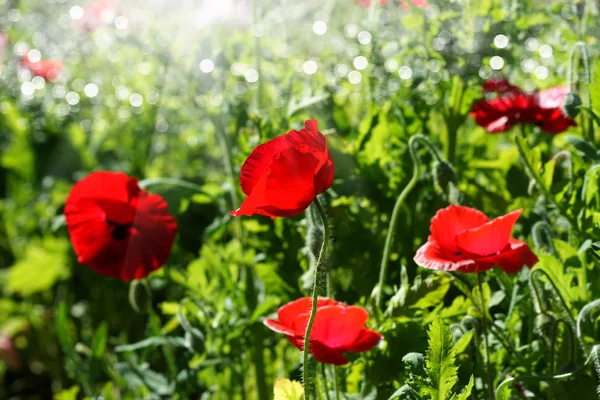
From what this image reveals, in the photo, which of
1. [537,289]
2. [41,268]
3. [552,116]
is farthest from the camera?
[41,268]

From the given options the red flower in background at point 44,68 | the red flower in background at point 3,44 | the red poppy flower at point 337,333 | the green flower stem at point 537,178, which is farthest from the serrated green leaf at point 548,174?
the red flower in background at point 3,44

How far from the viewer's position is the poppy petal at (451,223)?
1.03 metres

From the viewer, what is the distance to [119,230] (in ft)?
4.74

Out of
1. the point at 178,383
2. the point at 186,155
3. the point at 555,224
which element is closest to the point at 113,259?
the point at 178,383

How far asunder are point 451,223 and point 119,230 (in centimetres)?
68

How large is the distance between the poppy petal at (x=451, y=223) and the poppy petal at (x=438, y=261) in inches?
0.5

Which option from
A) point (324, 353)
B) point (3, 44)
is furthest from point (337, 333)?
point (3, 44)

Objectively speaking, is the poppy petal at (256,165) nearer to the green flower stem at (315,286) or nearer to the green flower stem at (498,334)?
the green flower stem at (315,286)

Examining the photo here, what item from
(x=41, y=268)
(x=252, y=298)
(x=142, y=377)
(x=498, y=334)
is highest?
(x=498, y=334)

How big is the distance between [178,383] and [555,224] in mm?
809

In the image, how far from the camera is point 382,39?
65.4 inches

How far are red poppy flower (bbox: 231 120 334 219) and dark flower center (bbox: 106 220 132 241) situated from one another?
0.59m

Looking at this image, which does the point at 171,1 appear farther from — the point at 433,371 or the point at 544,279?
the point at 433,371

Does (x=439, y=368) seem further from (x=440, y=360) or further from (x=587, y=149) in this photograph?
(x=587, y=149)
